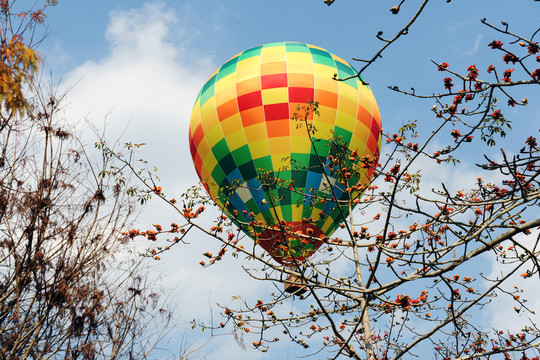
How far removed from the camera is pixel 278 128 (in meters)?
12.9

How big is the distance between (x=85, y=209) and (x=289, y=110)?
7326mm

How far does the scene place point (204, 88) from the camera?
15.3 metres

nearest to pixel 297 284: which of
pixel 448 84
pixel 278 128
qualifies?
pixel 448 84

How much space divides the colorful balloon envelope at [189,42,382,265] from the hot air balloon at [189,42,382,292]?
0.03m

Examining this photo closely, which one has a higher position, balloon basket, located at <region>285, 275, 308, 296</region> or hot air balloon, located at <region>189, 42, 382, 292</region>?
hot air balloon, located at <region>189, 42, 382, 292</region>

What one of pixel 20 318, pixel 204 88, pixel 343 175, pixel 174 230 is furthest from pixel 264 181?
pixel 204 88

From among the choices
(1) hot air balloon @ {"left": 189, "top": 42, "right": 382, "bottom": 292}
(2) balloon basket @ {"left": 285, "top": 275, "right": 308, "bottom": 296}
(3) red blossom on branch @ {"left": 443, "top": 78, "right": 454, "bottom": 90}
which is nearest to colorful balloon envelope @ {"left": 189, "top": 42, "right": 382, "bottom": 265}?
(1) hot air balloon @ {"left": 189, "top": 42, "right": 382, "bottom": 292}

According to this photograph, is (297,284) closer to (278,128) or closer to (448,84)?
(448,84)

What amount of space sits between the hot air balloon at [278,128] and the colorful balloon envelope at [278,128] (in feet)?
0.09

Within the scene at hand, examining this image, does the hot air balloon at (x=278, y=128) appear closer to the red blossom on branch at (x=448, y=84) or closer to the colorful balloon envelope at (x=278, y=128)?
the colorful balloon envelope at (x=278, y=128)

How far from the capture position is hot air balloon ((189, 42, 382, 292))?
12.5 m

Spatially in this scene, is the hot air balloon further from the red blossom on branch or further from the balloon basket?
the red blossom on branch

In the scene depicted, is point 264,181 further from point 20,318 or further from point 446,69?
point 20,318

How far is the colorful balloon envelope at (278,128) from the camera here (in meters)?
12.5
